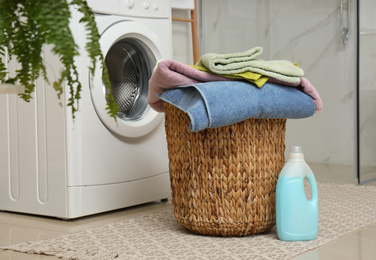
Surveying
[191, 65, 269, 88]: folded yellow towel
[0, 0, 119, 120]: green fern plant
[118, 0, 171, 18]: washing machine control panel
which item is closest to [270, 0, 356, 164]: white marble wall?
[118, 0, 171, 18]: washing machine control panel

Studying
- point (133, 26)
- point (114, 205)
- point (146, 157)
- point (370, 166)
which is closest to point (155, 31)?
point (133, 26)

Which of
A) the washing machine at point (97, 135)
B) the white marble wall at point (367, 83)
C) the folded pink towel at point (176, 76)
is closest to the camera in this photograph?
the folded pink towel at point (176, 76)

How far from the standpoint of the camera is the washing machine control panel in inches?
82.6

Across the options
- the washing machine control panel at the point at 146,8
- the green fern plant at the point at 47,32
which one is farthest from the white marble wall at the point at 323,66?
the green fern plant at the point at 47,32

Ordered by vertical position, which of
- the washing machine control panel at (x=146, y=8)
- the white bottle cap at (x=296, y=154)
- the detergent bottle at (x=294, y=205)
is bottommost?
the detergent bottle at (x=294, y=205)

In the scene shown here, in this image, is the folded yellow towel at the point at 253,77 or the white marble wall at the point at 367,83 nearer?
the folded yellow towel at the point at 253,77

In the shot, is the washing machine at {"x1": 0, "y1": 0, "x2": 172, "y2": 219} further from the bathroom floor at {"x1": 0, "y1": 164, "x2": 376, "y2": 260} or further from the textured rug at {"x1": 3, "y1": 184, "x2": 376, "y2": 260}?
the textured rug at {"x1": 3, "y1": 184, "x2": 376, "y2": 260}

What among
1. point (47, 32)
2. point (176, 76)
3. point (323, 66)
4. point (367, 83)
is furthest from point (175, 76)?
point (323, 66)

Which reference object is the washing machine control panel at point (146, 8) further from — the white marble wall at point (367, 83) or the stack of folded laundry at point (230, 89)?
the white marble wall at point (367, 83)

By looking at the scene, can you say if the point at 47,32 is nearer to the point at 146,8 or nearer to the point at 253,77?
the point at 253,77

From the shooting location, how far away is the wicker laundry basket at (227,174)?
61.1 inches

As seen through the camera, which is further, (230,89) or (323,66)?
(323,66)

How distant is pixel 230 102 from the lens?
1.46 metres

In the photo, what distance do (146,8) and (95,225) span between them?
2.94 feet
